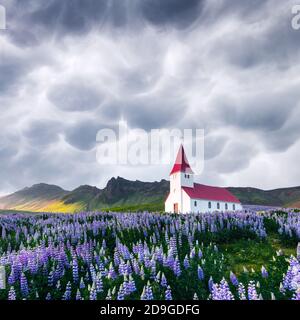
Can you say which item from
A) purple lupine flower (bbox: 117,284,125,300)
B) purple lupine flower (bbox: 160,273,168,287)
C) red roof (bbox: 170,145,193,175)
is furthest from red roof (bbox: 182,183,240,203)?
purple lupine flower (bbox: 117,284,125,300)

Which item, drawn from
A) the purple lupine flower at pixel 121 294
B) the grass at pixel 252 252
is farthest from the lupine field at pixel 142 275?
the grass at pixel 252 252

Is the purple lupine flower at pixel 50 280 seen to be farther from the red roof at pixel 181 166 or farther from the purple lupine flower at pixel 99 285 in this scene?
the red roof at pixel 181 166

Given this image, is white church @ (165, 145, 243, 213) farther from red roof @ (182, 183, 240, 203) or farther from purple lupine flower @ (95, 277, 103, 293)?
purple lupine flower @ (95, 277, 103, 293)

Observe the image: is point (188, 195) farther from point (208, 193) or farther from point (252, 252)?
point (252, 252)

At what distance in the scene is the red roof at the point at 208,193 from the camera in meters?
73.5

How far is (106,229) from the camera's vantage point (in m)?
11.9

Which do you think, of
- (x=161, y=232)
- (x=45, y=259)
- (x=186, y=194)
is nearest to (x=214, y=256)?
(x=161, y=232)
